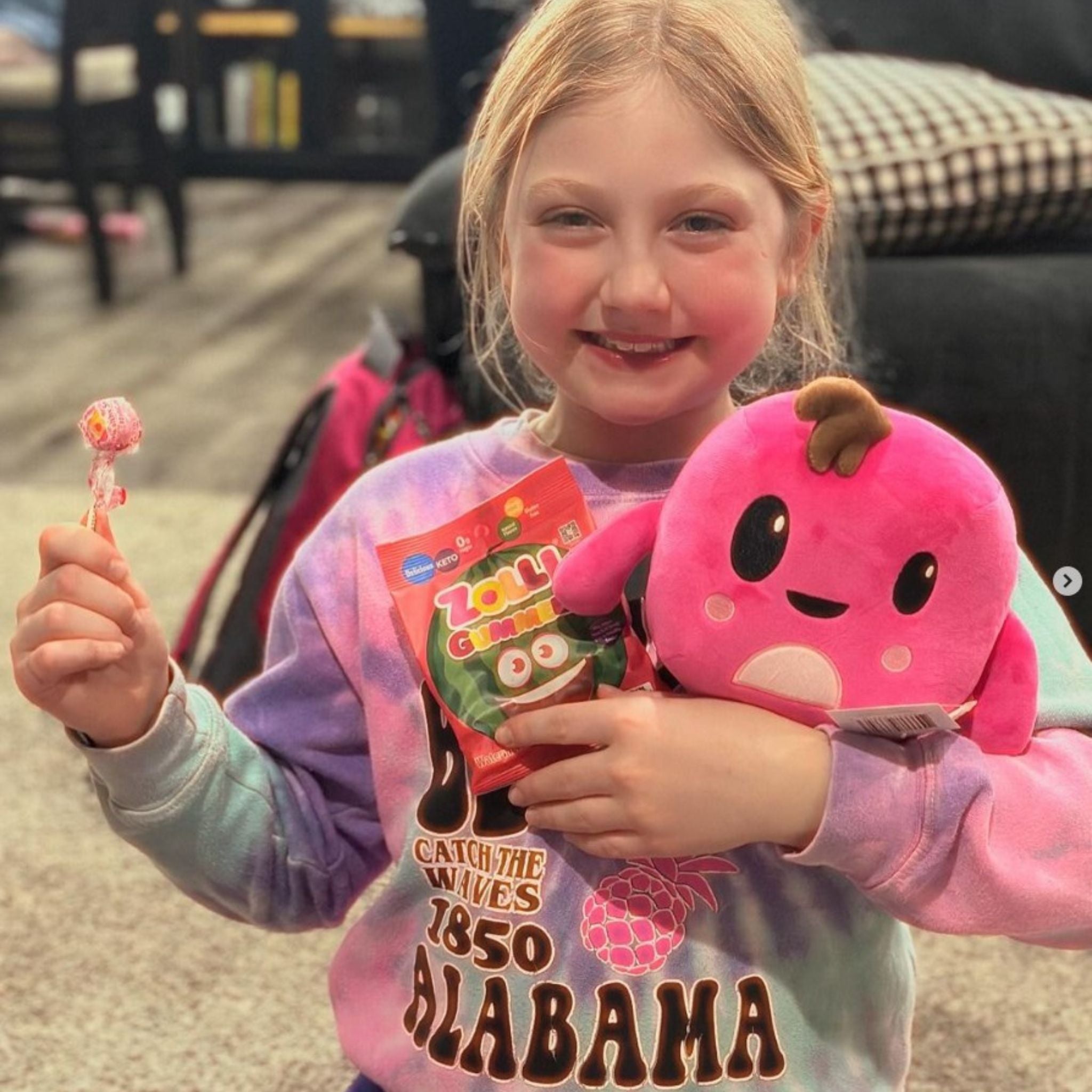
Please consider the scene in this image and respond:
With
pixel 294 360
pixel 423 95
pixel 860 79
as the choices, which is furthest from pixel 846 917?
pixel 423 95

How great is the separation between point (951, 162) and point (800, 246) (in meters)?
0.83

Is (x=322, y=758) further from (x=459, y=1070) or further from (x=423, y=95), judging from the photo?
(x=423, y=95)

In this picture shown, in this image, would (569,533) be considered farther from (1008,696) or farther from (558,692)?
(1008,696)

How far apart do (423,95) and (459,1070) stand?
15.6ft

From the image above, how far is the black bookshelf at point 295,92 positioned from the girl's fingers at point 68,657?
460 cm

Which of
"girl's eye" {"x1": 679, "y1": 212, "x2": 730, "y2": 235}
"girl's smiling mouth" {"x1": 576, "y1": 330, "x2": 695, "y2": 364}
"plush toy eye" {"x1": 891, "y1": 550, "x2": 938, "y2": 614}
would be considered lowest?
"plush toy eye" {"x1": 891, "y1": 550, "x2": 938, "y2": 614}

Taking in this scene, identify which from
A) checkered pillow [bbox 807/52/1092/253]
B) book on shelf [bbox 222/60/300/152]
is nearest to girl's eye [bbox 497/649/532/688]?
checkered pillow [bbox 807/52/1092/253]

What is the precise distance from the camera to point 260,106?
514 centimetres

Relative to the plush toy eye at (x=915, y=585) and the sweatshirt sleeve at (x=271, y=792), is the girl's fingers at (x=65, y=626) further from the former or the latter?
the plush toy eye at (x=915, y=585)

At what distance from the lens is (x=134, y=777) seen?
0.67 m

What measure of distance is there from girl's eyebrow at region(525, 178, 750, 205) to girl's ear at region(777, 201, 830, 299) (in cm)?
6

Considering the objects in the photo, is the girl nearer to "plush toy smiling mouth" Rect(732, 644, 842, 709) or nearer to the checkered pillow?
"plush toy smiling mouth" Rect(732, 644, 842, 709)

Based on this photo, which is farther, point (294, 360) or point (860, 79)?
point (294, 360)

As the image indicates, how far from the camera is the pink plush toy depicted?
22.0 inches
